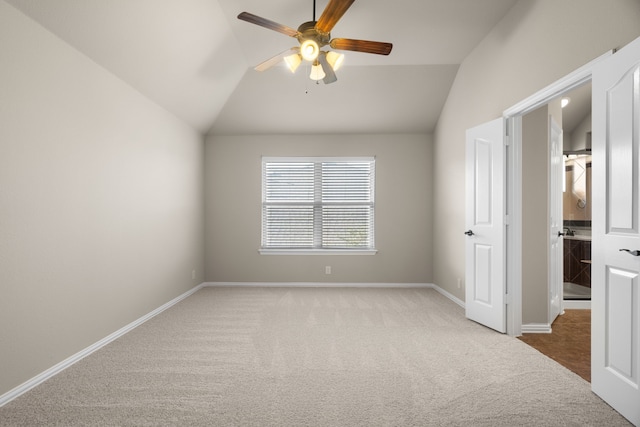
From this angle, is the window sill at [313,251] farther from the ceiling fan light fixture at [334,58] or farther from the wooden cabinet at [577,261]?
the ceiling fan light fixture at [334,58]

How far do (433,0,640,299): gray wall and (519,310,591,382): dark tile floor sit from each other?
114cm

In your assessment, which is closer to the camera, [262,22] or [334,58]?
[262,22]

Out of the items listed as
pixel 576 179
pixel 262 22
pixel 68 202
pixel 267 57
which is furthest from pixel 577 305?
pixel 68 202

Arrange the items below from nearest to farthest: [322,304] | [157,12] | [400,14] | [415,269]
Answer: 1. [157,12]
2. [400,14]
3. [322,304]
4. [415,269]

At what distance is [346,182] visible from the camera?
576 cm

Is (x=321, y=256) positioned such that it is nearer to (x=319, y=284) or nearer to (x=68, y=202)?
(x=319, y=284)

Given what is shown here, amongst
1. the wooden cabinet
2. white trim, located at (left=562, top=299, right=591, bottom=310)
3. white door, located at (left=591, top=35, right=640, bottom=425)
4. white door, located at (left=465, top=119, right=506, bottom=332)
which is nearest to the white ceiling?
white door, located at (left=465, top=119, right=506, bottom=332)

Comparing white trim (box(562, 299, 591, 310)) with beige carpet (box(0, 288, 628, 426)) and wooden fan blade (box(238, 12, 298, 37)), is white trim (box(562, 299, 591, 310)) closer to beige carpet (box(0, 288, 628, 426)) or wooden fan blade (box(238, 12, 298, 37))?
beige carpet (box(0, 288, 628, 426))

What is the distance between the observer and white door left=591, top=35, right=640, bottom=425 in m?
1.92

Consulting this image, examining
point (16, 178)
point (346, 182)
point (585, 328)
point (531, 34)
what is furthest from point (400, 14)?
point (585, 328)

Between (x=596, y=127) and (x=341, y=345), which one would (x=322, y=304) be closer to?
(x=341, y=345)

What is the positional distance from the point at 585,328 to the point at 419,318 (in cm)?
168

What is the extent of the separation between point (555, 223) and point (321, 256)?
3.23 m

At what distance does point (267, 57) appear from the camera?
4.36 m
